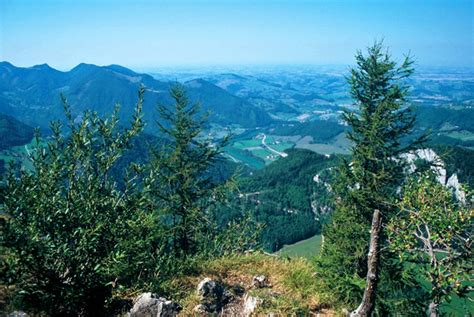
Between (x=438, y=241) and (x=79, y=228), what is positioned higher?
(x=79, y=228)

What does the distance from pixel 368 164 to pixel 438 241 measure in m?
11.2

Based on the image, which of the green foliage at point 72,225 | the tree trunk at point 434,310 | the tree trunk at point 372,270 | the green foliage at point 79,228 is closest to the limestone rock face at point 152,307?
the green foliage at point 79,228

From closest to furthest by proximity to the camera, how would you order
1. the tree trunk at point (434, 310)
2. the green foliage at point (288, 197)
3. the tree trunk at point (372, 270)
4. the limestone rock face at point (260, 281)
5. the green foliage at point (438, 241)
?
the tree trunk at point (372, 270), the green foliage at point (438, 241), the tree trunk at point (434, 310), the limestone rock face at point (260, 281), the green foliage at point (288, 197)

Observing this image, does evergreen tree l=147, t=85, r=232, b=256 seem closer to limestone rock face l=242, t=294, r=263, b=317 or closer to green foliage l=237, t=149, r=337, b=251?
limestone rock face l=242, t=294, r=263, b=317

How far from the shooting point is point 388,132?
16.2 metres

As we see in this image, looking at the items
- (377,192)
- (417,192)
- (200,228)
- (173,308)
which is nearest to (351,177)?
(377,192)

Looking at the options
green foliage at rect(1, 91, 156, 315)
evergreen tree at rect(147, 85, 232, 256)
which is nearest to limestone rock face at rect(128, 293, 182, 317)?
green foliage at rect(1, 91, 156, 315)

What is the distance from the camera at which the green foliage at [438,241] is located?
495 cm

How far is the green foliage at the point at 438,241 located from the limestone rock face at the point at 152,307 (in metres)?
3.31

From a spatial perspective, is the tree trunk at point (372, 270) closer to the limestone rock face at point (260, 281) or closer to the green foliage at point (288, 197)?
the limestone rock face at point (260, 281)

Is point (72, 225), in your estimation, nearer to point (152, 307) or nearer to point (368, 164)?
point (152, 307)

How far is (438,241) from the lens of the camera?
536 centimetres

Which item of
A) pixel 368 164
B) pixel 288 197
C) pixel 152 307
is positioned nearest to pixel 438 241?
pixel 152 307

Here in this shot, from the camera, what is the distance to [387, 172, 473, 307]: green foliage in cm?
495
